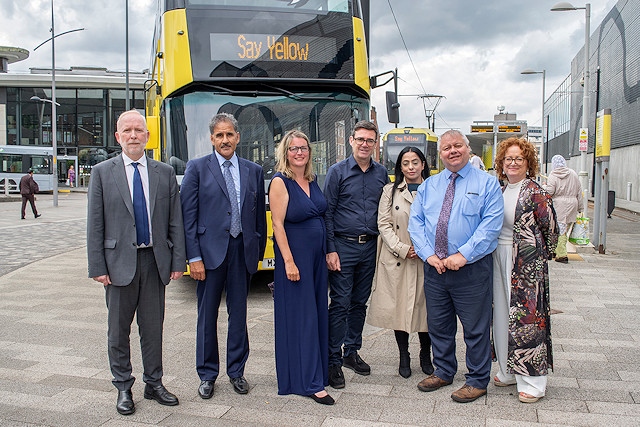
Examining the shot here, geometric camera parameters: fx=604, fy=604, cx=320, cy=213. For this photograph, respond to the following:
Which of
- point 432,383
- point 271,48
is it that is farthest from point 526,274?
point 271,48

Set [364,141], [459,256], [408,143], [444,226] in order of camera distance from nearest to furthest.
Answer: [459,256]
[444,226]
[364,141]
[408,143]

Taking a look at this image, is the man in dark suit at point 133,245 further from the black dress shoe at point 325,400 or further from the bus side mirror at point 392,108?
the bus side mirror at point 392,108

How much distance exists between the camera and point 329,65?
25.1 feet

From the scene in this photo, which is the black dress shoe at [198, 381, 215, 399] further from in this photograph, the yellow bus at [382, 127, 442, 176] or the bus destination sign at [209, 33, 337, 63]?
the yellow bus at [382, 127, 442, 176]

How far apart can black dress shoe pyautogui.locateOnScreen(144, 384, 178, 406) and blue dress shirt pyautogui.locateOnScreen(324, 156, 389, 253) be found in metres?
1.67

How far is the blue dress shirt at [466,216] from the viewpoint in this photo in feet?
13.6

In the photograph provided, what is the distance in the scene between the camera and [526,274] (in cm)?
425

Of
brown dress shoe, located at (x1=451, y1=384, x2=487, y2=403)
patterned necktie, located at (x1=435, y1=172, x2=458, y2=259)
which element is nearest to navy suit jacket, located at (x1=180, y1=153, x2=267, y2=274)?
patterned necktie, located at (x1=435, y1=172, x2=458, y2=259)

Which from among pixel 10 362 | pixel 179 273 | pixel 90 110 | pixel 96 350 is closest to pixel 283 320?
pixel 179 273

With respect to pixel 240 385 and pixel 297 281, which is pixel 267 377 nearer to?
pixel 240 385

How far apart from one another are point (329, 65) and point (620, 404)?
512 centimetres

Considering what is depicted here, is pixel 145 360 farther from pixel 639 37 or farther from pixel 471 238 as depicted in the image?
pixel 639 37

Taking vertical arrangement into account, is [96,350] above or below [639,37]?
below

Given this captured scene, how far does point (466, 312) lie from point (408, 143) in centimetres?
2265
